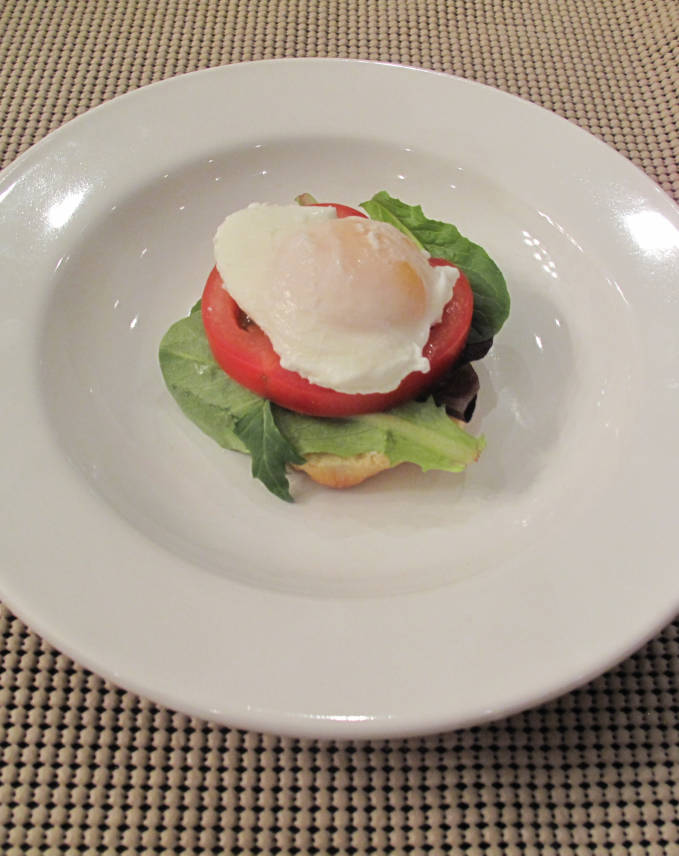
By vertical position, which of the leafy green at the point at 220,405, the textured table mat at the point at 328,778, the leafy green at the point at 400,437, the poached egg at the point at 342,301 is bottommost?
the textured table mat at the point at 328,778

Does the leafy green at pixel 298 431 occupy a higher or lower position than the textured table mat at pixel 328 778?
higher

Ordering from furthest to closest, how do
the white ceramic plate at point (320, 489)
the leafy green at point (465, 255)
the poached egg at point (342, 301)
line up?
the leafy green at point (465, 255), the poached egg at point (342, 301), the white ceramic plate at point (320, 489)

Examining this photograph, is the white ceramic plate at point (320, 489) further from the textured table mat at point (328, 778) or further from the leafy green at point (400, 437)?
the textured table mat at point (328, 778)

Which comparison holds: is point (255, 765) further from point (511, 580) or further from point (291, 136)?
point (291, 136)

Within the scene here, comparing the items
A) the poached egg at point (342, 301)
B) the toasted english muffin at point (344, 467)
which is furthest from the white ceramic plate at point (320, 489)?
the poached egg at point (342, 301)

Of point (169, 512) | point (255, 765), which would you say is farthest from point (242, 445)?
point (255, 765)

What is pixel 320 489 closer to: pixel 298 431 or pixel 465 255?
pixel 298 431

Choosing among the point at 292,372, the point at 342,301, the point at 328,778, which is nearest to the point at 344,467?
the point at 292,372

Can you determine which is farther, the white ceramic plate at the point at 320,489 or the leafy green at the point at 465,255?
the leafy green at the point at 465,255
